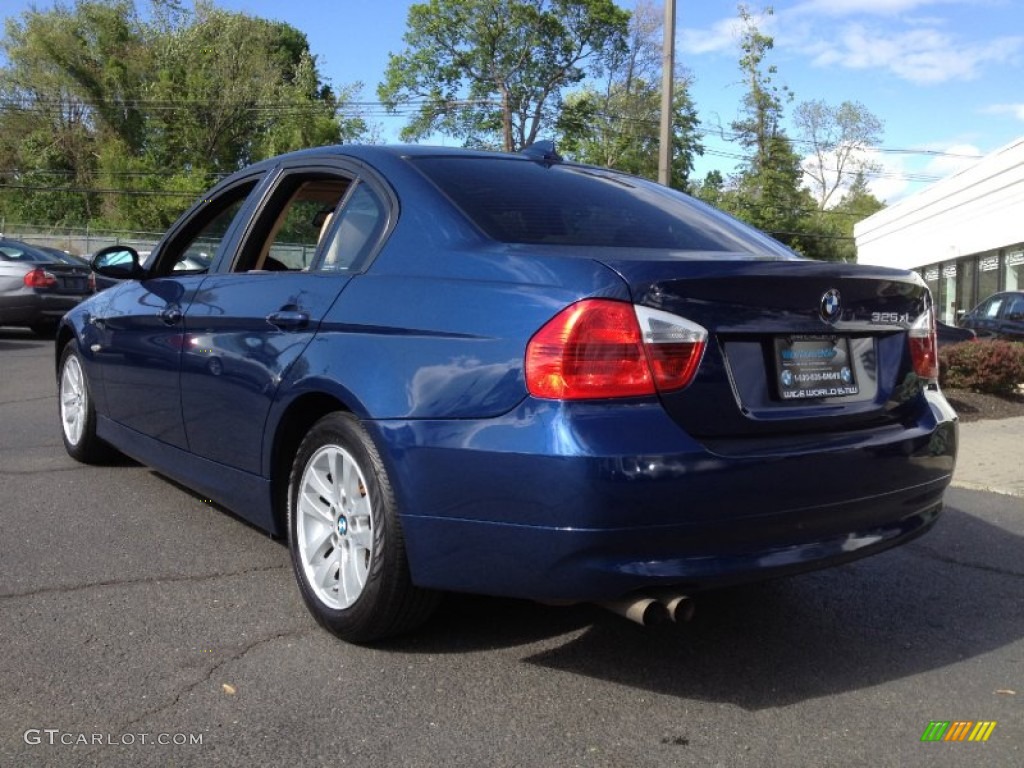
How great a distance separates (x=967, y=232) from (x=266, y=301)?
86.8 ft

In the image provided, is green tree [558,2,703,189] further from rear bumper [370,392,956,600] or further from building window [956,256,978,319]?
rear bumper [370,392,956,600]

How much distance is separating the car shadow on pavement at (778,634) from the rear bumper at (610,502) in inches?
19.3

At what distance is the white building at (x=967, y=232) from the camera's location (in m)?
23.0

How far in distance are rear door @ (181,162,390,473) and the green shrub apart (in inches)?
335

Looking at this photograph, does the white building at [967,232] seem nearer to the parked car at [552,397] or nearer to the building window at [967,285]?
the building window at [967,285]

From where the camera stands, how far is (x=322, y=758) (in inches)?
105

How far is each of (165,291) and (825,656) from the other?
332 centimetres

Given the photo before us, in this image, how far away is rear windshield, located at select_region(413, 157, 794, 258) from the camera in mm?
3328

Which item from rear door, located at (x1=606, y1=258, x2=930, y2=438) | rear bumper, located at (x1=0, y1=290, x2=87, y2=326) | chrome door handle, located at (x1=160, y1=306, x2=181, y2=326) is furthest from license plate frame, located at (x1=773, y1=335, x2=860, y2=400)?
rear bumper, located at (x1=0, y1=290, x2=87, y2=326)

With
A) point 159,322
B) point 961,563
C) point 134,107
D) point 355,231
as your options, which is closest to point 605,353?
point 355,231

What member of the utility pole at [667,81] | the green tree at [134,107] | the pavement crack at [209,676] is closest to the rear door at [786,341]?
the pavement crack at [209,676]

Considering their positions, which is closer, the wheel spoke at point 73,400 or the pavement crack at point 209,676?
the pavement crack at point 209,676

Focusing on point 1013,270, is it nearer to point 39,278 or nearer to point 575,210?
point 39,278

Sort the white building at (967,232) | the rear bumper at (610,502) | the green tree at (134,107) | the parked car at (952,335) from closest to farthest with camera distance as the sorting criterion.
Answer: the rear bumper at (610,502), the parked car at (952,335), the white building at (967,232), the green tree at (134,107)
